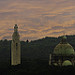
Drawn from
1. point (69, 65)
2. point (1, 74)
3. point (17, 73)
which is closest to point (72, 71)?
point (69, 65)

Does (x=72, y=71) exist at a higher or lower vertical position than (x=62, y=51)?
lower

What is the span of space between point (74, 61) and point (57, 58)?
25.1 feet

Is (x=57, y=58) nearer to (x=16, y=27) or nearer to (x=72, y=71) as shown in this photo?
(x=72, y=71)

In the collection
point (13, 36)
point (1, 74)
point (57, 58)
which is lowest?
point (1, 74)

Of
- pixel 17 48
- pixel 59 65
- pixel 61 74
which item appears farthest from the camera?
pixel 17 48

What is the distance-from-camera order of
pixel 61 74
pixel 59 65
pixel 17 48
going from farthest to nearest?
pixel 17 48 < pixel 59 65 < pixel 61 74

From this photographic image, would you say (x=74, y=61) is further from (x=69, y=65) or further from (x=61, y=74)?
(x=61, y=74)

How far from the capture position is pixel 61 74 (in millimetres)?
87312

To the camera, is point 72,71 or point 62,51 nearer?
point 72,71

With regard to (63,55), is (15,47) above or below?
above

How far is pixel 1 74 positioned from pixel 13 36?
832 inches

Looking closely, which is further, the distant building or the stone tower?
the stone tower

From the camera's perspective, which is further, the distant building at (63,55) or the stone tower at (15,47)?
the stone tower at (15,47)

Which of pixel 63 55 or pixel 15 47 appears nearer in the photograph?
pixel 63 55
